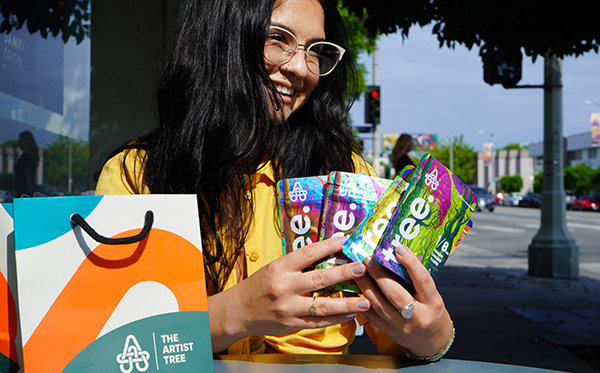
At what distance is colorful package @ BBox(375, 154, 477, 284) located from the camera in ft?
3.65

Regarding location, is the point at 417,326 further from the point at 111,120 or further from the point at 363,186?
the point at 111,120

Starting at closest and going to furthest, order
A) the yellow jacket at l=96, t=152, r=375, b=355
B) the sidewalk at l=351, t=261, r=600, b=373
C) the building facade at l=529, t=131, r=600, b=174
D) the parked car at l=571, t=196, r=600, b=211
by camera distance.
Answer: the yellow jacket at l=96, t=152, r=375, b=355, the sidewalk at l=351, t=261, r=600, b=373, the parked car at l=571, t=196, r=600, b=211, the building facade at l=529, t=131, r=600, b=174

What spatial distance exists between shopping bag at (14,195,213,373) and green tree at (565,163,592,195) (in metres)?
57.4

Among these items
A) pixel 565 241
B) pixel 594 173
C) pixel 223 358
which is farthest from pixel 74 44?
pixel 594 173

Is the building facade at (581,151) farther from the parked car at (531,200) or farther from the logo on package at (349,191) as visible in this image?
the logo on package at (349,191)

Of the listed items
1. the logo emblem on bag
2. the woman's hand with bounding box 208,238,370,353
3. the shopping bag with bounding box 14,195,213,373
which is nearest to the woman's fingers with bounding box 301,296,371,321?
the woman's hand with bounding box 208,238,370,353

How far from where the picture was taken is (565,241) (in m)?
9.26

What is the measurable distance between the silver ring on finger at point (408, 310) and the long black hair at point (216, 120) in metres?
0.52

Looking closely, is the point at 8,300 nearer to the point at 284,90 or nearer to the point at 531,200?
the point at 284,90

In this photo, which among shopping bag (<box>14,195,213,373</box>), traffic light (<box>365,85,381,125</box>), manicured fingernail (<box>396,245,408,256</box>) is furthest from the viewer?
traffic light (<box>365,85,381,125</box>)

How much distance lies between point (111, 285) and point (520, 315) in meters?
6.51

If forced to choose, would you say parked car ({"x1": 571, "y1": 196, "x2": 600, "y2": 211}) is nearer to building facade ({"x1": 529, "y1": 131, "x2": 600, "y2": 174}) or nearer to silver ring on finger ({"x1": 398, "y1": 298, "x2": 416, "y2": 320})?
building facade ({"x1": 529, "y1": 131, "x2": 600, "y2": 174})

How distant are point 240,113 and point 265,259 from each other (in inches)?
15.1

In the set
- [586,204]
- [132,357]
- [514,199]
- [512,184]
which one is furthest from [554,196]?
[512,184]
